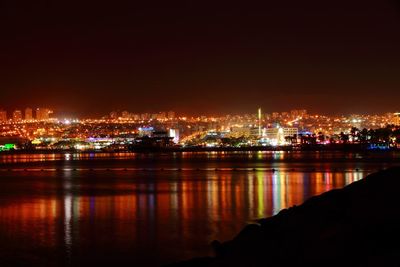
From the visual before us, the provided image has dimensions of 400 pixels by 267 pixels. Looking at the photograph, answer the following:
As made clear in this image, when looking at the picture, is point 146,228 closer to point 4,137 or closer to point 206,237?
point 206,237

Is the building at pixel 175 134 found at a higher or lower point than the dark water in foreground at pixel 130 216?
higher

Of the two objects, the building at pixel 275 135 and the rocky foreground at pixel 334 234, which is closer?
the rocky foreground at pixel 334 234

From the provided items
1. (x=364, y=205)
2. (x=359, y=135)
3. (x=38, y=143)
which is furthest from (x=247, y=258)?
(x=38, y=143)

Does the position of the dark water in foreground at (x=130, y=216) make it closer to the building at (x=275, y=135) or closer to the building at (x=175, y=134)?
the building at (x=275, y=135)

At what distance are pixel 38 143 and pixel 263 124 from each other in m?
67.1

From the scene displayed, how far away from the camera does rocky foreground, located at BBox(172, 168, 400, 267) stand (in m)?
6.71

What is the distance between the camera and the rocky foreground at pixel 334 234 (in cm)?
671

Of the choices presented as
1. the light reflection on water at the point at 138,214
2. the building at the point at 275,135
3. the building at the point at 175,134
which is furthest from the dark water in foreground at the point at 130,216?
the building at the point at 175,134

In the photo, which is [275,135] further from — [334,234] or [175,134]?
[334,234]

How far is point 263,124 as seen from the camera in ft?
656

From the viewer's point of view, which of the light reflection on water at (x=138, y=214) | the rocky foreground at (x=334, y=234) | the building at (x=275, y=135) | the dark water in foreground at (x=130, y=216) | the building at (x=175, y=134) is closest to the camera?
the rocky foreground at (x=334, y=234)

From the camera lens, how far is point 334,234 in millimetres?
7043

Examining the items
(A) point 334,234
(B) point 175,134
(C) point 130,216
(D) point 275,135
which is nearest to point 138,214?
(C) point 130,216

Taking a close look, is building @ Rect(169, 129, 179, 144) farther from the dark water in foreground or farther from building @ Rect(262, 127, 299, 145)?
the dark water in foreground
